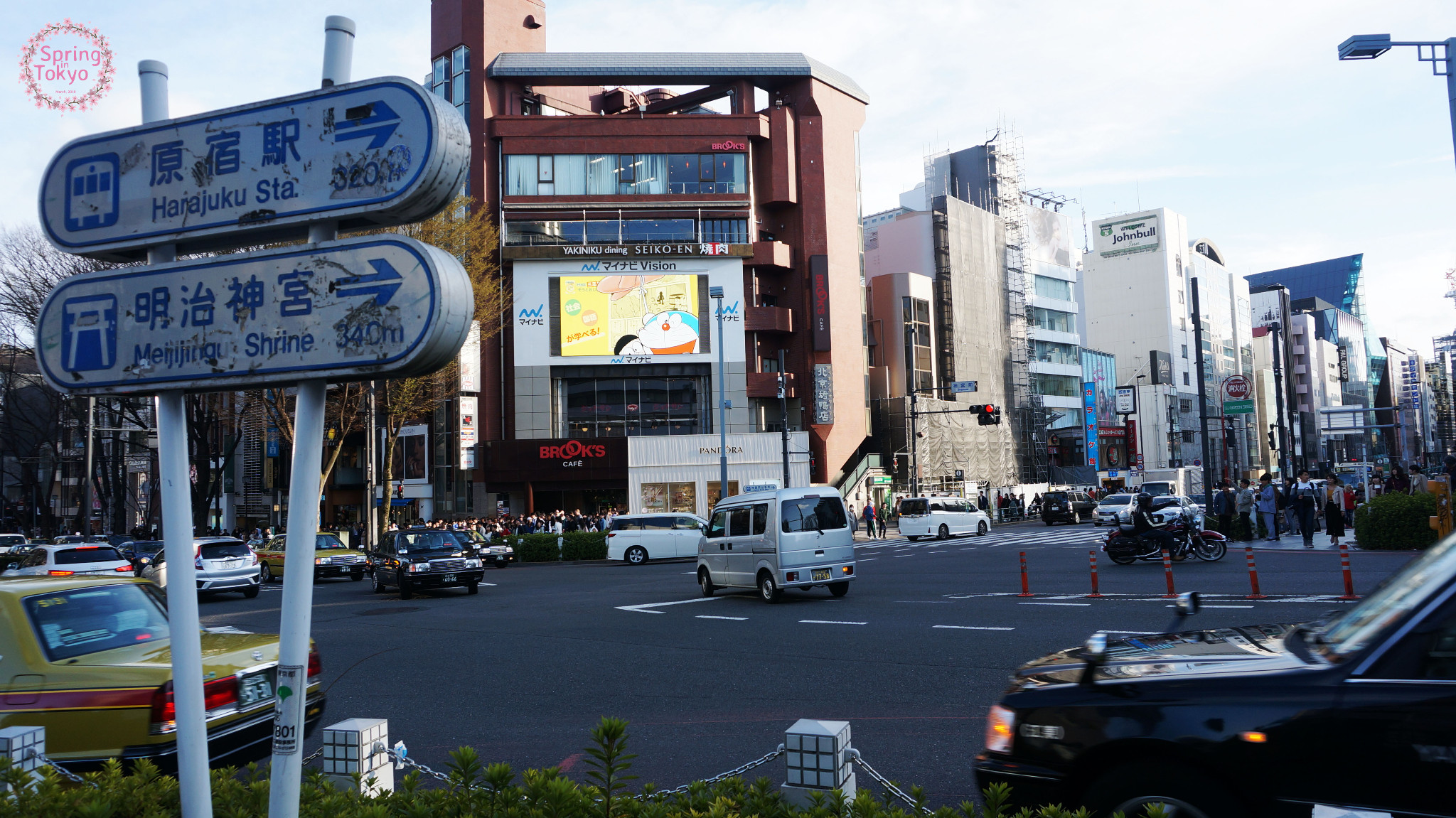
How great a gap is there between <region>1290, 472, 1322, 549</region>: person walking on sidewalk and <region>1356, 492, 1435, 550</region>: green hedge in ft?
6.48

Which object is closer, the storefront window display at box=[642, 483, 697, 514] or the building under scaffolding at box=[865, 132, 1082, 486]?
the storefront window display at box=[642, 483, 697, 514]

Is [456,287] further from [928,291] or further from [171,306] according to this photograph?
[928,291]

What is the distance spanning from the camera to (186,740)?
3385mm

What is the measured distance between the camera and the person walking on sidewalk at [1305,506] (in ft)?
77.3

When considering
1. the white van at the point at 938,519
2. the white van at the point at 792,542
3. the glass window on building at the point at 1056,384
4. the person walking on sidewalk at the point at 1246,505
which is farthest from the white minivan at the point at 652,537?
the glass window on building at the point at 1056,384

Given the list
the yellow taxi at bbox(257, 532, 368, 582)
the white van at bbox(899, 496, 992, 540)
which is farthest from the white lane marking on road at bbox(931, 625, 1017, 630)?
the white van at bbox(899, 496, 992, 540)

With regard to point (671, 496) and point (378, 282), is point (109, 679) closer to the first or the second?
point (378, 282)

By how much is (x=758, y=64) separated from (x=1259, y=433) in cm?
8671

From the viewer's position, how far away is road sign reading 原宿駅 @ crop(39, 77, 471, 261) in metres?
3.20

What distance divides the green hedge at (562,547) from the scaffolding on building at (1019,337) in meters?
43.4

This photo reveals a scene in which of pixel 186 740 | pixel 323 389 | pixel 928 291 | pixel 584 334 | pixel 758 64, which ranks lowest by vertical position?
pixel 186 740

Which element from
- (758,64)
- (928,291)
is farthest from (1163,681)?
(928,291)

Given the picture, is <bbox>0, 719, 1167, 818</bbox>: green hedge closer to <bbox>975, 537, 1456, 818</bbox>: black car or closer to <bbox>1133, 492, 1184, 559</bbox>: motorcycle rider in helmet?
<bbox>975, 537, 1456, 818</bbox>: black car

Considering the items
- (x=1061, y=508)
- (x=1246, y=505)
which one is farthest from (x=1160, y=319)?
(x=1246, y=505)
